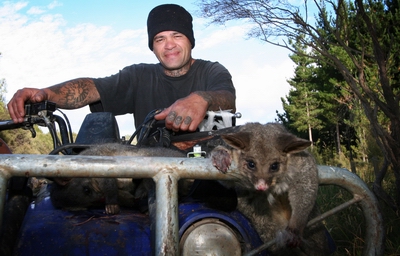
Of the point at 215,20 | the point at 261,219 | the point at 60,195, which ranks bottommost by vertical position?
the point at 261,219

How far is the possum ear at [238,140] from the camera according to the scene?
2411 mm

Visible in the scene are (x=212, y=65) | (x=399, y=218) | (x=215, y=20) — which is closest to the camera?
(x=399, y=218)

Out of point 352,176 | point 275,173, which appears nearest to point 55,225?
point 275,173

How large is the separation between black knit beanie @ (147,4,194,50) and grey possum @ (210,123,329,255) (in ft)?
7.02

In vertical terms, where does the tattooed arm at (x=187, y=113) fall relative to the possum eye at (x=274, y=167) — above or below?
above

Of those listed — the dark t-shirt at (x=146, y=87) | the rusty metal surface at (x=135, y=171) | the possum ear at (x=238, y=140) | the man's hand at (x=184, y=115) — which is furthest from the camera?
the dark t-shirt at (x=146, y=87)

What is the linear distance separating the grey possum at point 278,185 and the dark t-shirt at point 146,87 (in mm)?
1649

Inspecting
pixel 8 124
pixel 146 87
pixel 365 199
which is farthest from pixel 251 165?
pixel 146 87

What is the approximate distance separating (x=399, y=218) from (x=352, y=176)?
2685mm

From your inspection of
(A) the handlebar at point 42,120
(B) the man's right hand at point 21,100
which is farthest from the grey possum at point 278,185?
(B) the man's right hand at point 21,100

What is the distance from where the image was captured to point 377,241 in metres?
2.21

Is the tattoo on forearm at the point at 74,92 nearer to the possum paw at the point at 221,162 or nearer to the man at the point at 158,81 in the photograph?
the man at the point at 158,81

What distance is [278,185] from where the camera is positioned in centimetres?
270

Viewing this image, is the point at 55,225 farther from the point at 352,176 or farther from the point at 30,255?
the point at 352,176
